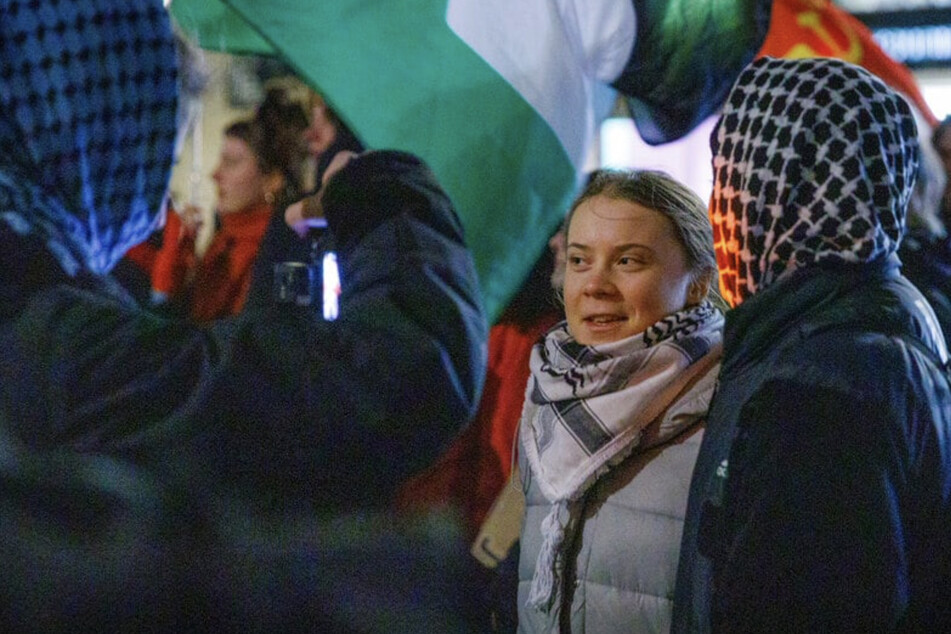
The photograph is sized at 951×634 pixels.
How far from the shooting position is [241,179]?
2406 millimetres

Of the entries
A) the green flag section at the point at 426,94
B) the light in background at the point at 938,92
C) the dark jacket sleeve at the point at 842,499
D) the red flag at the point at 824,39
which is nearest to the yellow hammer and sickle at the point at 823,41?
the red flag at the point at 824,39

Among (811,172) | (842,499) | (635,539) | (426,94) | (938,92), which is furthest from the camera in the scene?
(938,92)

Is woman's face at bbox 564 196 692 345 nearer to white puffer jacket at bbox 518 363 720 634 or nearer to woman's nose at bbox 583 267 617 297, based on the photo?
woman's nose at bbox 583 267 617 297

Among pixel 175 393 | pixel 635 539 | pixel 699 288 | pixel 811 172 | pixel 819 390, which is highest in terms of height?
pixel 811 172

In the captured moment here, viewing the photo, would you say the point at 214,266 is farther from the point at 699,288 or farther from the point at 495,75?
the point at 699,288

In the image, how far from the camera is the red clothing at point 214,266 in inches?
93.7

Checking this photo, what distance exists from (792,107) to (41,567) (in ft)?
5.49

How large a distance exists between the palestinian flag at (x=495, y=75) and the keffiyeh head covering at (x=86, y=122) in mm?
135

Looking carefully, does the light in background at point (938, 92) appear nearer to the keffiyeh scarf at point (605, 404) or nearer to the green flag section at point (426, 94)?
the green flag section at point (426, 94)

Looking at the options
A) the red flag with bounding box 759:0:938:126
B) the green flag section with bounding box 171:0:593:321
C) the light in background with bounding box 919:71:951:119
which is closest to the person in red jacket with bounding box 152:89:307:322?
the green flag section with bounding box 171:0:593:321

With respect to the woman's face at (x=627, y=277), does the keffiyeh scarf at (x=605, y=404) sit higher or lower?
lower

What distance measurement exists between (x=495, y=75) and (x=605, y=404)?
0.86 metres

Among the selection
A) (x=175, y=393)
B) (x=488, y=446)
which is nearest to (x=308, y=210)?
(x=175, y=393)

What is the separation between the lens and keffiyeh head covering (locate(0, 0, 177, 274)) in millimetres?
2281
